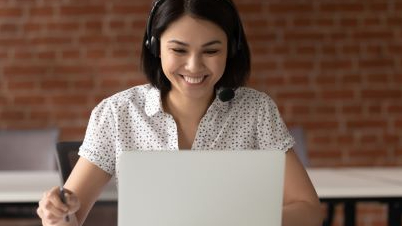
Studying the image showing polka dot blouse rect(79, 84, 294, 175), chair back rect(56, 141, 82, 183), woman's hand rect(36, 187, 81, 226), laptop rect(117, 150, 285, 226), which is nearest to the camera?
laptop rect(117, 150, 285, 226)

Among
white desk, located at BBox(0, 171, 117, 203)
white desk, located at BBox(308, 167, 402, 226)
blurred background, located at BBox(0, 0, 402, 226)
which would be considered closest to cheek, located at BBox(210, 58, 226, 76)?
white desk, located at BBox(0, 171, 117, 203)

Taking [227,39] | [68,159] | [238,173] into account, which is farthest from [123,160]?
[68,159]

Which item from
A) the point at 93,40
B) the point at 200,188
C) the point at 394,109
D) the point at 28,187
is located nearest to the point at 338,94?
the point at 394,109

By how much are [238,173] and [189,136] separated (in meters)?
0.65

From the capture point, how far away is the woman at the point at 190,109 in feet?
4.73

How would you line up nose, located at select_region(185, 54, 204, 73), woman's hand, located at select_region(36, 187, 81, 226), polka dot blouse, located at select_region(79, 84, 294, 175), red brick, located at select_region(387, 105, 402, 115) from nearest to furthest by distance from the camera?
A: woman's hand, located at select_region(36, 187, 81, 226) < nose, located at select_region(185, 54, 204, 73) < polka dot blouse, located at select_region(79, 84, 294, 175) < red brick, located at select_region(387, 105, 402, 115)

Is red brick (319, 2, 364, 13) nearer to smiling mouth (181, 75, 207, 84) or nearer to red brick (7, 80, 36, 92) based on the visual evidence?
red brick (7, 80, 36, 92)

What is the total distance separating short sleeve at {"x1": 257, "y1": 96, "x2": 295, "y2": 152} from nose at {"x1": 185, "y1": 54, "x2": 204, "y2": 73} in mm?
318

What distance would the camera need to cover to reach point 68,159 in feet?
5.92

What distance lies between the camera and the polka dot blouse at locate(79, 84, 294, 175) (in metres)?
1.62

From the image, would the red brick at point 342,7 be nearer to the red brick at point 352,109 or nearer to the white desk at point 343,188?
the red brick at point 352,109

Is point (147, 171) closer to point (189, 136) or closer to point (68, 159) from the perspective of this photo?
point (189, 136)

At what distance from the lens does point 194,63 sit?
1418mm

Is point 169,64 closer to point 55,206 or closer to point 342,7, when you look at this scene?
point 55,206
